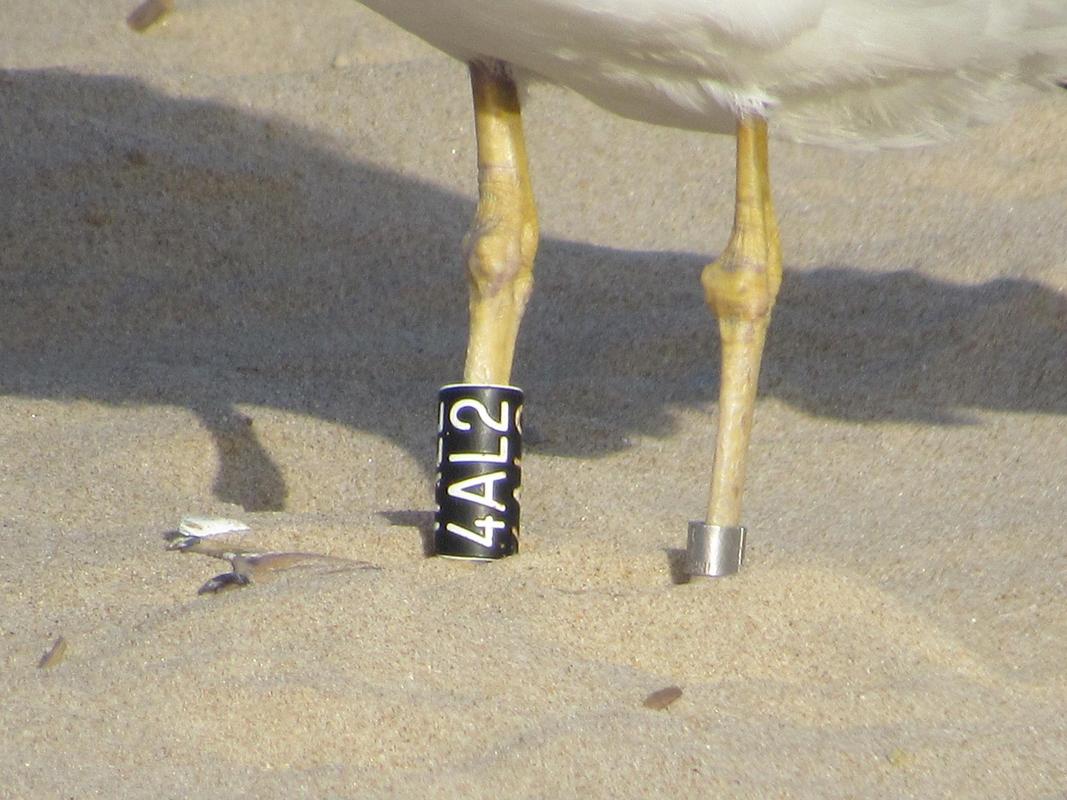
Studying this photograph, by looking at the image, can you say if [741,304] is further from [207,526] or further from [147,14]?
[147,14]

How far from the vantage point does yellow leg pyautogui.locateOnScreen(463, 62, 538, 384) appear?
114 inches

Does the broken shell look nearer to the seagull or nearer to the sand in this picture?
the sand

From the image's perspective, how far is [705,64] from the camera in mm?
2533

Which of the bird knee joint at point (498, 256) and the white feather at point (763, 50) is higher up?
the white feather at point (763, 50)

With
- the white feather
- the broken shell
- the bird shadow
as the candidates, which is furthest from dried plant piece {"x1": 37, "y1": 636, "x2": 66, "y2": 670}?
the white feather

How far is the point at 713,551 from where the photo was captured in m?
2.62

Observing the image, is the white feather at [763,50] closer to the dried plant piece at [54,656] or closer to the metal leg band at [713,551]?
the metal leg band at [713,551]

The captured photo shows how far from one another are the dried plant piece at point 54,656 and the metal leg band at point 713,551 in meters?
1.01

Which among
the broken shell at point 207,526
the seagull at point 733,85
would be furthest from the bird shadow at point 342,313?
the seagull at point 733,85

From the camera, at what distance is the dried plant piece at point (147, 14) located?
6.80m

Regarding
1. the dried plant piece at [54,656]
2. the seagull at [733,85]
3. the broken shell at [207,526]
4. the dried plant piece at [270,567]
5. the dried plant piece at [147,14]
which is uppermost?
the dried plant piece at [147,14]

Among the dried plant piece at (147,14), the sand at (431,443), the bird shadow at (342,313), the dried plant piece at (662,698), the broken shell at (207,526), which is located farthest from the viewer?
the dried plant piece at (147,14)

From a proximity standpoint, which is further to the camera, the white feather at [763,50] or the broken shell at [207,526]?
the broken shell at [207,526]

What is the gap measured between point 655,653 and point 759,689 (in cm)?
17
